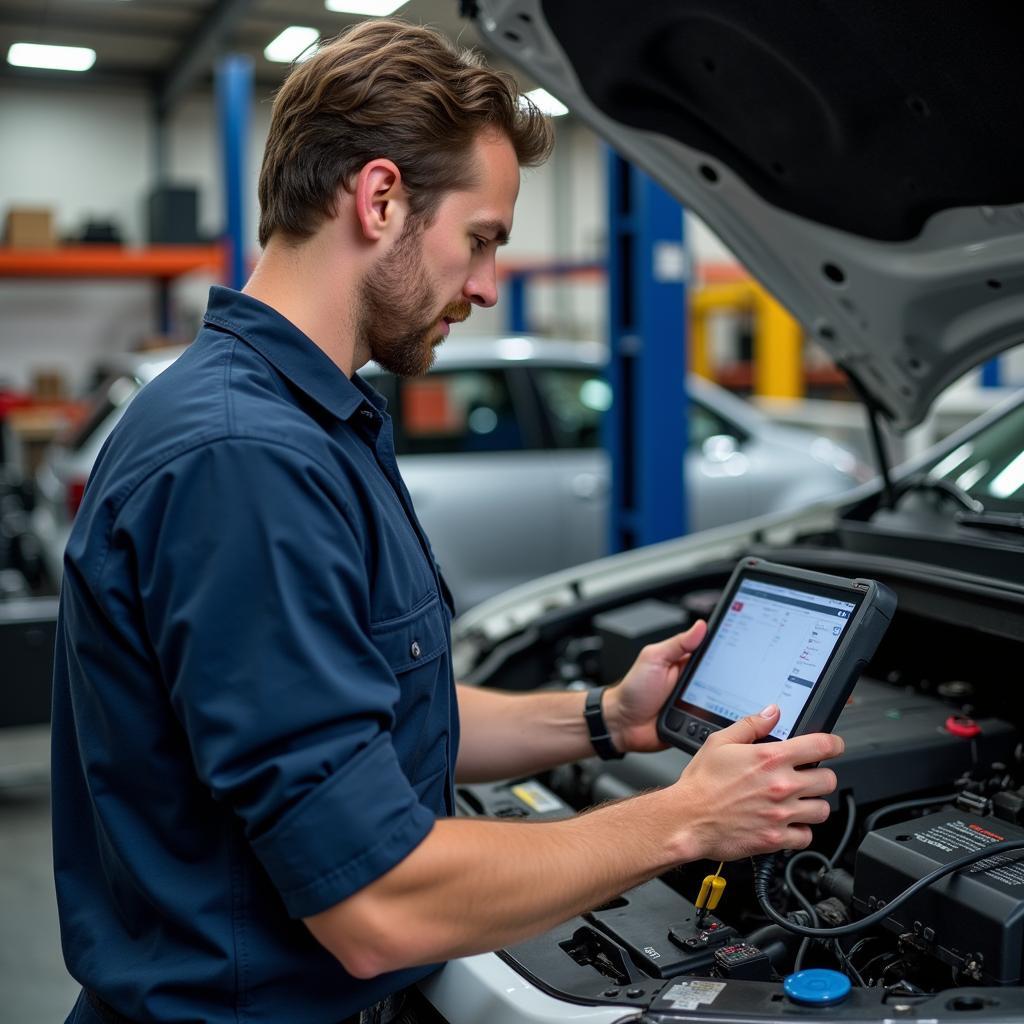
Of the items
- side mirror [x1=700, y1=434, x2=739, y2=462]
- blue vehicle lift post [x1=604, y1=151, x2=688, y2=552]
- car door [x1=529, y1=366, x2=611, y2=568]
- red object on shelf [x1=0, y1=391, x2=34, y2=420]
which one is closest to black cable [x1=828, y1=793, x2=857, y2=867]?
blue vehicle lift post [x1=604, y1=151, x2=688, y2=552]

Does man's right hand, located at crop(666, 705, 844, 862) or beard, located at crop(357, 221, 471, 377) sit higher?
beard, located at crop(357, 221, 471, 377)

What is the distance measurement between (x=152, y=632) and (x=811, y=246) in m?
1.34

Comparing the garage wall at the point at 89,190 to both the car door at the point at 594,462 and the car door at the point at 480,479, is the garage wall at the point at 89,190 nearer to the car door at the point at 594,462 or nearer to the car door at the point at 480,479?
the car door at the point at 594,462

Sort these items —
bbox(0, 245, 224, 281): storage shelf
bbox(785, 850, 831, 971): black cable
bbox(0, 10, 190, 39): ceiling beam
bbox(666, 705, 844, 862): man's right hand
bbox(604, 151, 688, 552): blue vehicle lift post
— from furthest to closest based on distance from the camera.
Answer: bbox(0, 10, 190, 39): ceiling beam → bbox(0, 245, 224, 281): storage shelf → bbox(604, 151, 688, 552): blue vehicle lift post → bbox(785, 850, 831, 971): black cable → bbox(666, 705, 844, 862): man's right hand

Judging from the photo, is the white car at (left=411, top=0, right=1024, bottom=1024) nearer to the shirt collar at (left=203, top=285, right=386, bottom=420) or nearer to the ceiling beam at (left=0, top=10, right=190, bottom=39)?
the shirt collar at (left=203, top=285, right=386, bottom=420)

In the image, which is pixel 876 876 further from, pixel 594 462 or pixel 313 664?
pixel 594 462

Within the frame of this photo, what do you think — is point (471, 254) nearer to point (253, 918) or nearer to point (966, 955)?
point (253, 918)

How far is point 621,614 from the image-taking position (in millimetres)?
2156

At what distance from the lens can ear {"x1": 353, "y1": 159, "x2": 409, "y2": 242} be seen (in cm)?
120

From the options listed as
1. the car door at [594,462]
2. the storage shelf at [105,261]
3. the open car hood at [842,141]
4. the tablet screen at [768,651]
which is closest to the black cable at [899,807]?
the tablet screen at [768,651]

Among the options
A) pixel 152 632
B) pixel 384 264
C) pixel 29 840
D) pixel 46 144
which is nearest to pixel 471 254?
pixel 384 264

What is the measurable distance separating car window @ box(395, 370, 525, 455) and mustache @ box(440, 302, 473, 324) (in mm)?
3597

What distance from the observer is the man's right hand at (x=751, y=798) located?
1211 mm

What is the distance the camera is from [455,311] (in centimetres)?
135
